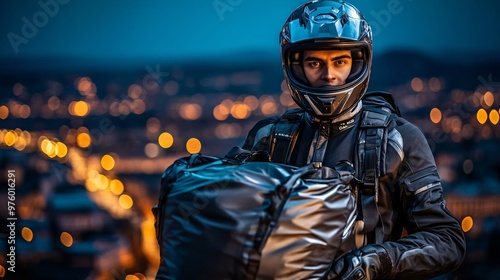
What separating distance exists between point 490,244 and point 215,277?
8267mm

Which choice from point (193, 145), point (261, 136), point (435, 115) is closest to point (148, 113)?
point (193, 145)

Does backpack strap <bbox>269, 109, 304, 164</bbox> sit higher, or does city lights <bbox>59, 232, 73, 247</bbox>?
backpack strap <bbox>269, 109, 304, 164</bbox>

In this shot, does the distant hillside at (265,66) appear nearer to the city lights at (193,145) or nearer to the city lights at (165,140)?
the city lights at (193,145)

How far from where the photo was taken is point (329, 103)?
1.80 metres

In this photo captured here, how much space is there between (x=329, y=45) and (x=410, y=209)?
0.44 metres

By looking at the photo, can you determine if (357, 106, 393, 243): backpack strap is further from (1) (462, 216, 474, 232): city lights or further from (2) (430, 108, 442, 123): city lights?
(1) (462, 216, 474, 232): city lights

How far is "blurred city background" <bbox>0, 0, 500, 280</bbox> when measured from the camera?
7340 millimetres

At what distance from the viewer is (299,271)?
4.54 ft

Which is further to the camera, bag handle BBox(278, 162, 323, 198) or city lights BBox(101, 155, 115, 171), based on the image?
city lights BBox(101, 155, 115, 171)

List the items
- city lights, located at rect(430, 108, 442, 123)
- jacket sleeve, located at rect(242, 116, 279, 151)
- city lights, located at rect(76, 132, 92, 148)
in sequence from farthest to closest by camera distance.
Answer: city lights, located at rect(430, 108, 442, 123), city lights, located at rect(76, 132, 92, 148), jacket sleeve, located at rect(242, 116, 279, 151)

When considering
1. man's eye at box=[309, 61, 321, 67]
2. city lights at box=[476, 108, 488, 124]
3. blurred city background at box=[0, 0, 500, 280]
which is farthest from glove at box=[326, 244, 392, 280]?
city lights at box=[476, 108, 488, 124]

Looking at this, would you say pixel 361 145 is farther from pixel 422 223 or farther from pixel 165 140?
pixel 165 140

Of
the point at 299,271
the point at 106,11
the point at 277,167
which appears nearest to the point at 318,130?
the point at 277,167

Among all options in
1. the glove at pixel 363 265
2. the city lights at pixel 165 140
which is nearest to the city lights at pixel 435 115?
the city lights at pixel 165 140
